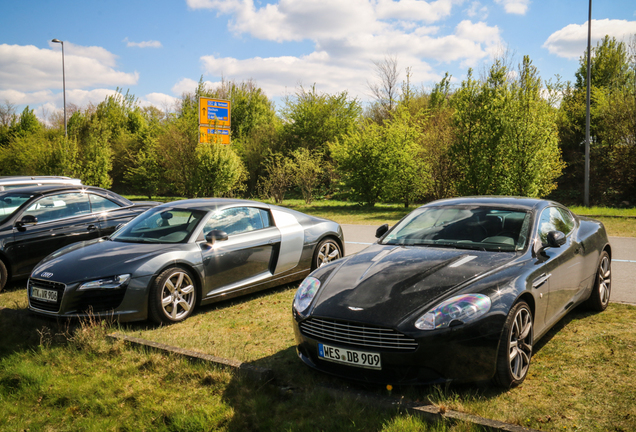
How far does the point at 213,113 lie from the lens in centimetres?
2878

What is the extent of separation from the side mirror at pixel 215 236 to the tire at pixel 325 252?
175cm

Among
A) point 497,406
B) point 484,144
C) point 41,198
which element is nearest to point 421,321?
point 497,406

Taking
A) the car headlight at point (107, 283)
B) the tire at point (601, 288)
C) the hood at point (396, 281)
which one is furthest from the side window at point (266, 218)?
the tire at point (601, 288)

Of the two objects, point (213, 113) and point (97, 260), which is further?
point (213, 113)

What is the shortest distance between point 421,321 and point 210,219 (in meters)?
3.70

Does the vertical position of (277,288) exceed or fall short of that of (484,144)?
it falls short

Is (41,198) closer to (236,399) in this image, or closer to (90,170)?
(236,399)

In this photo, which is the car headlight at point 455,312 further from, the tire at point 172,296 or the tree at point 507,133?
the tree at point 507,133

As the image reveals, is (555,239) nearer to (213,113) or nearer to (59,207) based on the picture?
(59,207)

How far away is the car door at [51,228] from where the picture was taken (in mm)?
7531

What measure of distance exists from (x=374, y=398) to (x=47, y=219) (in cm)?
670

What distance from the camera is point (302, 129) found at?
40500 mm

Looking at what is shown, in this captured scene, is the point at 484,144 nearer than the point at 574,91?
Yes

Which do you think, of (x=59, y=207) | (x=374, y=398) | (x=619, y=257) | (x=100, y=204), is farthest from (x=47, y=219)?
(x=619, y=257)
